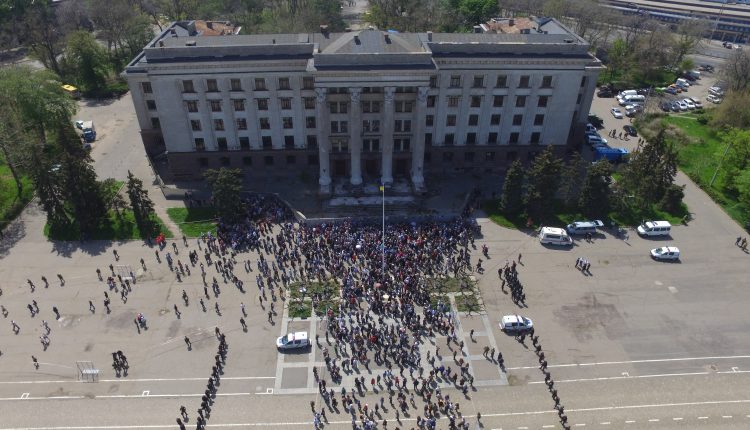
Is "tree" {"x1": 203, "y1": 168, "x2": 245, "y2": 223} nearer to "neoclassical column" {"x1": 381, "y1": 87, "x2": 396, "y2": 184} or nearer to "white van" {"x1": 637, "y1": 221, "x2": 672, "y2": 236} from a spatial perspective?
"neoclassical column" {"x1": 381, "y1": 87, "x2": 396, "y2": 184}

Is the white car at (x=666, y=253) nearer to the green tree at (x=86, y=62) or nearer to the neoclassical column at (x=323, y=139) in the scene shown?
the neoclassical column at (x=323, y=139)

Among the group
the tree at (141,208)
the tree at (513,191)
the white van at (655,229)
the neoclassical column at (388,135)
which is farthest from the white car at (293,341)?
the white van at (655,229)

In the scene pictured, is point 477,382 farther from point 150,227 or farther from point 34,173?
point 34,173

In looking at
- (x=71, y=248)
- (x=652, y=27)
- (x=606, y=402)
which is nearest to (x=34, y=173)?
Result: (x=71, y=248)

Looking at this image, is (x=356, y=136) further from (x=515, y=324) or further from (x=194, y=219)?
(x=515, y=324)

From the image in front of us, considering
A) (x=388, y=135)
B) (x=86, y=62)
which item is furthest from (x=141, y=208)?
(x=86, y=62)
